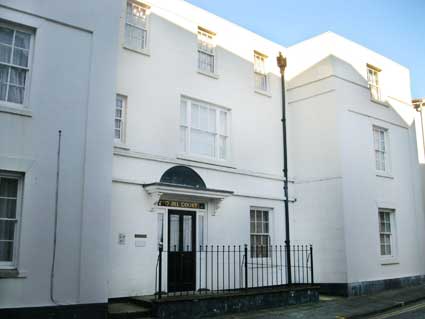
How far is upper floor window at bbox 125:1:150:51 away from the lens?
12945 mm

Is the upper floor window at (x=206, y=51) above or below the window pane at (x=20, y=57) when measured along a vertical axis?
above

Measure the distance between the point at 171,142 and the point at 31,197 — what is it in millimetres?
4855

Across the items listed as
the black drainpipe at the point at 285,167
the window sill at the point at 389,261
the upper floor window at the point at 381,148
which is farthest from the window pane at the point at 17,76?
the window sill at the point at 389,261

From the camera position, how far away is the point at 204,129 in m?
14.3

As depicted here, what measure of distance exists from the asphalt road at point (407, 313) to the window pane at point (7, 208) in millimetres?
9102

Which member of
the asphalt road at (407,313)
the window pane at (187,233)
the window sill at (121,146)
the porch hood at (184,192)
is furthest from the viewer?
the window pane at (187,233)

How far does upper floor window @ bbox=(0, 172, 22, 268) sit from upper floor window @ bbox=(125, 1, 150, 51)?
5399 mm

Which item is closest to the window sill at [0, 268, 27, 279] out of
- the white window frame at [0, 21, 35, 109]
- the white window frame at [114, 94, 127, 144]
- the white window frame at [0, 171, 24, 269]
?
the white window frame at [0, 171, 24, 269]

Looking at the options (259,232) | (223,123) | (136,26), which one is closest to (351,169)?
(259,232)

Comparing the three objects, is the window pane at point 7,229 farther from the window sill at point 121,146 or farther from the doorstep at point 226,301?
the window sill at point 121,146

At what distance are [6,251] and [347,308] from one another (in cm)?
880

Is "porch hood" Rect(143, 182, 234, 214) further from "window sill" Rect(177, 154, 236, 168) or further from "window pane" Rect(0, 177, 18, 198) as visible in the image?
"window pane" Rect(0, 177, 18, 198)

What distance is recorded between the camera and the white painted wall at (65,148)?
900 centimetres

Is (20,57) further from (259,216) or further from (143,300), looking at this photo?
(259,216)
